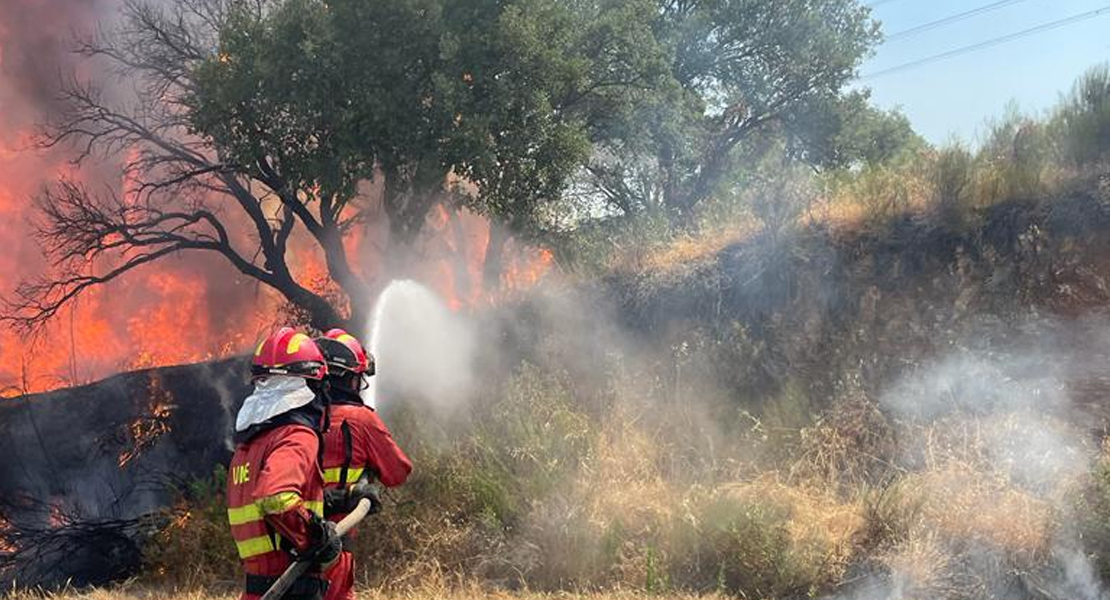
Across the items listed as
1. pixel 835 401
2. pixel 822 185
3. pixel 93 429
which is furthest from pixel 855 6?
pixel 93 429

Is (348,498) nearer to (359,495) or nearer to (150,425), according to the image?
(359,495)

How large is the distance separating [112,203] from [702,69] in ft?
38.7

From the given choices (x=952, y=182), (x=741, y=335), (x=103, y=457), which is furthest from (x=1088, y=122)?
(x=103, y=457)

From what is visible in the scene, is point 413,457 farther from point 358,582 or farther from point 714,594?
point 714,594

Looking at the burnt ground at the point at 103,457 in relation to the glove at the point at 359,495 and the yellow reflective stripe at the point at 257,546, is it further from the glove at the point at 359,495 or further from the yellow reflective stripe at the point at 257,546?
the yellow reflective stripe at the point at 257,546

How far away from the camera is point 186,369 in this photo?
1080 cm

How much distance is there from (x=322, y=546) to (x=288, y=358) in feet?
2.71

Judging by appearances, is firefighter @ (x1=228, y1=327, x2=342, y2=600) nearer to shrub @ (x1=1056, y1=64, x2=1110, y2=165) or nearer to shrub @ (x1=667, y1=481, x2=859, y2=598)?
shrub @ (x1=667, y1=481, x2=859, y2=598)

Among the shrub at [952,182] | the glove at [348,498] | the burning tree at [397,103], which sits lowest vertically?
the glove at [348,498]

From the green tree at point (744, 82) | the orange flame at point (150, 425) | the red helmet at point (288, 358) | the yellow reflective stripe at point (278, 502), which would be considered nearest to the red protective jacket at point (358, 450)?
the red helmet at point (288, 358)

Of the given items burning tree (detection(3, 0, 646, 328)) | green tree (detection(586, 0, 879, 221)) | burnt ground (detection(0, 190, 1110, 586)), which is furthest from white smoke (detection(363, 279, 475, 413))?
green tree (detection(586, 0, 879, 221))

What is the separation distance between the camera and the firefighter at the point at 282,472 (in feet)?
11.6

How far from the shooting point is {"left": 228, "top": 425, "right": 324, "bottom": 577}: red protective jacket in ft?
11.3

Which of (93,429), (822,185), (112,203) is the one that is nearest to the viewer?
(822,185)
